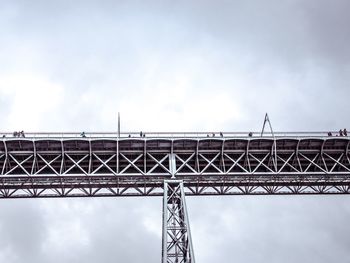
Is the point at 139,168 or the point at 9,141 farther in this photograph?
the point at 139,168

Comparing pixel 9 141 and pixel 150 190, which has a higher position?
pixel 9 141

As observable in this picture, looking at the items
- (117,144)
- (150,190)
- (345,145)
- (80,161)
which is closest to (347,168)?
(345,145)

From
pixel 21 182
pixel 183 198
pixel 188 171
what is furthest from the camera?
pixel 188 171

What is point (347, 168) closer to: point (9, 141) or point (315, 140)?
point (315, 140)

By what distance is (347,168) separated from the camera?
37031mm

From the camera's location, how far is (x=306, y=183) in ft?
124

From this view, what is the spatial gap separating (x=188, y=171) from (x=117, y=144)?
6.43 meters

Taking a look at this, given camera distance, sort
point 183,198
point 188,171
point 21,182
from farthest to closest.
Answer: point 188,171, point 21,182, point 183,198

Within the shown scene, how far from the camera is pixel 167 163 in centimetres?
3675

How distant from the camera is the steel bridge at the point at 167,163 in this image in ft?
115

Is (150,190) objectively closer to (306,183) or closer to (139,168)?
(139,168)

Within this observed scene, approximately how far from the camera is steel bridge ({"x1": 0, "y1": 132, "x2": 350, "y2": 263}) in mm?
35188

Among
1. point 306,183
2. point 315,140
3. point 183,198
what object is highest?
point 315,140

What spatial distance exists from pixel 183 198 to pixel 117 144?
6.48 meters
